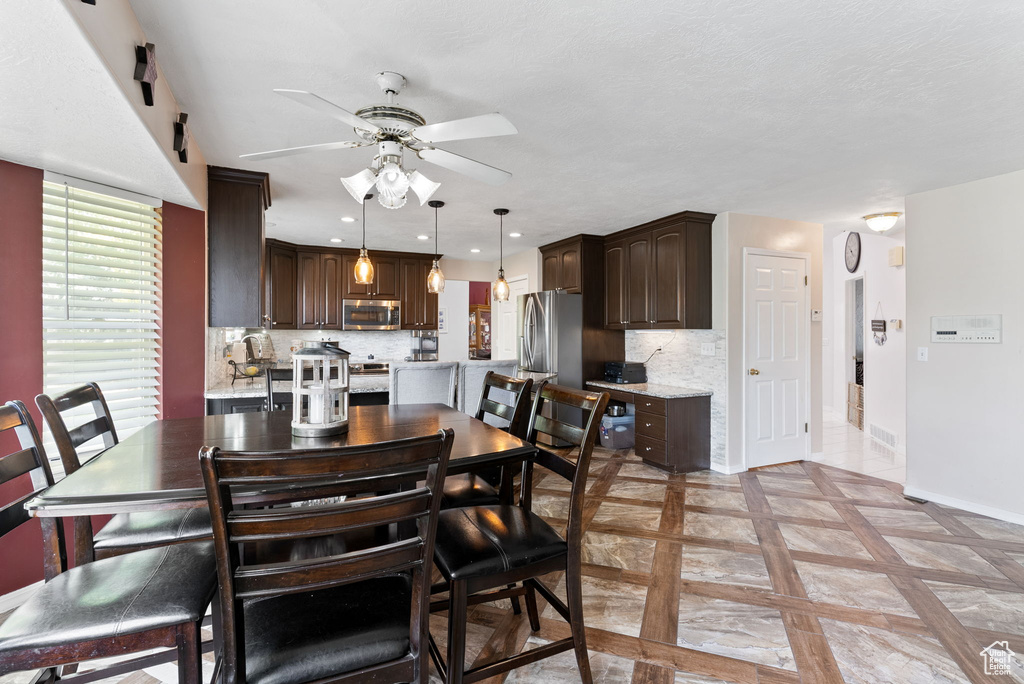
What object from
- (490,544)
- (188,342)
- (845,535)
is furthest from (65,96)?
(845,535)

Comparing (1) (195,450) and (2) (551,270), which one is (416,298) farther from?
(1) (195,450)

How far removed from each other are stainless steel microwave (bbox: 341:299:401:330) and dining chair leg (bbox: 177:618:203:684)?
5.13m

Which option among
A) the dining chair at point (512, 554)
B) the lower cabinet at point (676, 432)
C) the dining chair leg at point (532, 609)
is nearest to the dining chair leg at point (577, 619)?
the dining chair at point (512, 554)

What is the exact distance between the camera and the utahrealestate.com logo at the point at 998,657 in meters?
1.78

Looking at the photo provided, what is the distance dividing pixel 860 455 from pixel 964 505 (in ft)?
5.48

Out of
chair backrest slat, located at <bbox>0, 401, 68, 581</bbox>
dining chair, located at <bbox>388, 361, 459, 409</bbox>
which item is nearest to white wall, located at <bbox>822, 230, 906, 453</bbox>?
dining chair, located at <bbox>388, 361, 459, 409</bbox>

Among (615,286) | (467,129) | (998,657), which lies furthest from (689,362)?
(467,129)

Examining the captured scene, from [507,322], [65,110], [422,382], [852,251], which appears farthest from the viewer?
[507,322]

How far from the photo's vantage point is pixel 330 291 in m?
6.02

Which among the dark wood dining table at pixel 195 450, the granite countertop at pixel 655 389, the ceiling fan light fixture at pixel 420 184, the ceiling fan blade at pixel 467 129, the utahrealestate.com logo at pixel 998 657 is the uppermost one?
the ceiling fan blade at pixel 467 129

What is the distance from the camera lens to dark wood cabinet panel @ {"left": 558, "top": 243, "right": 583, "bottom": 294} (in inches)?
215

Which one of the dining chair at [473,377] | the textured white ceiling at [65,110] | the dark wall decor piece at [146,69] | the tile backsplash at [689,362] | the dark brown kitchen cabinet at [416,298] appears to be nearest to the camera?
the textured white ceiling at [65,110]

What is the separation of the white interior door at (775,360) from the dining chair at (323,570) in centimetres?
408

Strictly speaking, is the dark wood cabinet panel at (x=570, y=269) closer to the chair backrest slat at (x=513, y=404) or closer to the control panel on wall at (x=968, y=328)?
the control panel on wall at (x=968, y=328)
